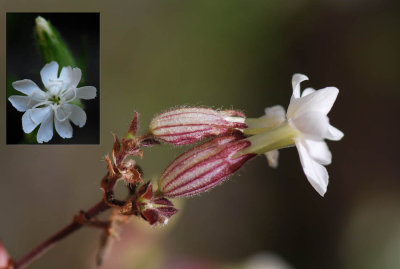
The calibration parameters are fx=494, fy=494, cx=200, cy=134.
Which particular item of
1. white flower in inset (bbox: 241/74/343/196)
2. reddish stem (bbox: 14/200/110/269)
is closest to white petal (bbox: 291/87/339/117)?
white flower in inset (bbox: 241/74/343/196)

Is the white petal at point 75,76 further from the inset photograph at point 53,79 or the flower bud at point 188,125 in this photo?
the flower bud at point 188,125

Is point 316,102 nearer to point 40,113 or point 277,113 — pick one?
point 277,113

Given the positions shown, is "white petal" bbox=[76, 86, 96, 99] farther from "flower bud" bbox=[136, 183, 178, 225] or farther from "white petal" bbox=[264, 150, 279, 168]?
"white petal" bbox=[264, 150, 279, 168]

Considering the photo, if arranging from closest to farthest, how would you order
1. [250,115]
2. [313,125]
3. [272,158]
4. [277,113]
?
[313,125] → [277,113] → [272,158] → [250,115]

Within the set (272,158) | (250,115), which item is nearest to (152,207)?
(272,158)

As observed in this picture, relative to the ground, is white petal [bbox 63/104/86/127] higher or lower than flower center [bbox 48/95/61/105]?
lower

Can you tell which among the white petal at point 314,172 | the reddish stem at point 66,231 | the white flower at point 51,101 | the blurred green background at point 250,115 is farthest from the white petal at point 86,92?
the blurred green background at point 250,115

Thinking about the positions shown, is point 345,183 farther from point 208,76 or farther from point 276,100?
point 208,76

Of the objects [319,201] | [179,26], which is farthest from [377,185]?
[179,26]
